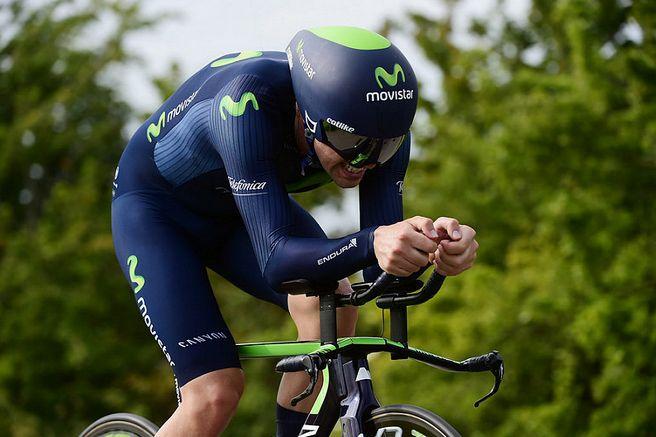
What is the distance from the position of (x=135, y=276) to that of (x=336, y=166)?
3.79ft

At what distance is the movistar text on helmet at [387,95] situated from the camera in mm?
4391

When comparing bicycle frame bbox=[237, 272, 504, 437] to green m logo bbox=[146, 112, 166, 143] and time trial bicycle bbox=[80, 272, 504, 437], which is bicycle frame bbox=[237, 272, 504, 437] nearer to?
time trial bicycle bbox=[80, 272, 504, 437]

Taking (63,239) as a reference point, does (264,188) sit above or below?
above

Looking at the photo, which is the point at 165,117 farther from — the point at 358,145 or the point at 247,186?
the point at 358,145

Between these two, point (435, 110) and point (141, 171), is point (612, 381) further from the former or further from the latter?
point (141, 171)

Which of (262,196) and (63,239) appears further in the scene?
(63,239)

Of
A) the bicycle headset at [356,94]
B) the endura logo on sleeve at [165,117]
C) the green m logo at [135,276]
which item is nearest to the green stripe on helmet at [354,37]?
the bicycle headset at [356,94]

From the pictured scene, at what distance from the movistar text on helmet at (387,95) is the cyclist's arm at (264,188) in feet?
1.68

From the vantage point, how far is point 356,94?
4.40 m

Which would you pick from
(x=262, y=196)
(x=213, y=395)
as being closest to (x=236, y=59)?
(x=262, y=196)

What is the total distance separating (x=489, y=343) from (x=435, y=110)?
7458 millimetres

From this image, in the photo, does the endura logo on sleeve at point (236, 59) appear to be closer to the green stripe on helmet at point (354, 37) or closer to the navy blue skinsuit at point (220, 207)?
the navy blue skinsuit at point (220, 207)

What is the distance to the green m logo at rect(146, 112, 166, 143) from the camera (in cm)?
548

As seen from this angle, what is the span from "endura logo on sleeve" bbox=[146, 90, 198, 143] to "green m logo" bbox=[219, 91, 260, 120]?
561mm
